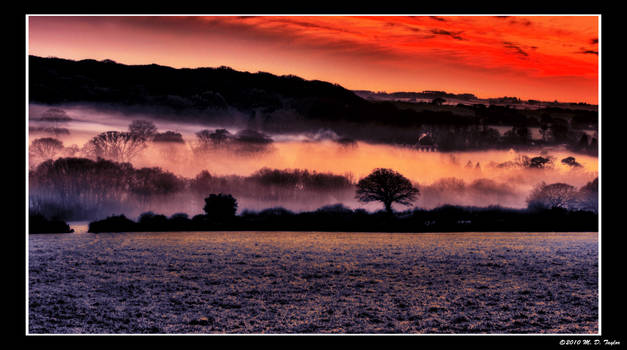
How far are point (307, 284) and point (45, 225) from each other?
577cm

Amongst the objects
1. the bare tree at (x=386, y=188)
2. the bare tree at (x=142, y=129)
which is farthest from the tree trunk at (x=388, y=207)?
the bare tree at (x=142, y=129)

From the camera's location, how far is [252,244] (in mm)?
13656

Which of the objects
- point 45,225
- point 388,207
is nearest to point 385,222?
point 388,207

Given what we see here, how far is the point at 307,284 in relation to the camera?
10383 millimetres

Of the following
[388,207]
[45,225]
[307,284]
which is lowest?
[307,284]

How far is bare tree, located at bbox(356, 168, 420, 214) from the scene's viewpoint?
12.2m

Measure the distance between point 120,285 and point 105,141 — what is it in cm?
315

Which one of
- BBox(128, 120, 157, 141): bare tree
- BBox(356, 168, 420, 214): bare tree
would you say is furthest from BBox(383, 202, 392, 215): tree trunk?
BBox(128, 120, 157, 141): bare tree

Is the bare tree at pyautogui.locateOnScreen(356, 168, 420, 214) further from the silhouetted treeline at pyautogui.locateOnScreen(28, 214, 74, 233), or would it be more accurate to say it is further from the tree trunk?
the silhouetted treeline at pyautogui.locateOnScreen(28, 214, 74, 233)

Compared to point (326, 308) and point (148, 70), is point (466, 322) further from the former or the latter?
point (148, 70)

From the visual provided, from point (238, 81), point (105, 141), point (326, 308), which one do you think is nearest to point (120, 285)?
point (105, 141)

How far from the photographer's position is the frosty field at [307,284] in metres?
8.84

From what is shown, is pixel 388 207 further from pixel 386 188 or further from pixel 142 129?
pixel 142 129

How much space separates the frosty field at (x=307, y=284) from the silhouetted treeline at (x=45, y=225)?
0.23 metres
